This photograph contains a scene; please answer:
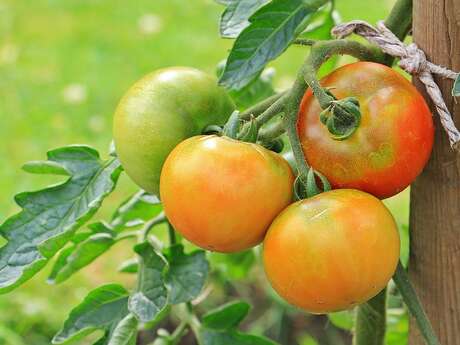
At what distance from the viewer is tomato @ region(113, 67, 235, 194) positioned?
878mm

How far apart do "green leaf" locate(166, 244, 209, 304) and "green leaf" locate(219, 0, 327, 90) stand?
264 millimetres

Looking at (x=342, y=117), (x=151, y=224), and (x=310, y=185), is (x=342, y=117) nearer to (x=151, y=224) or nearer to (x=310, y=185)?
(x=310, y=185)

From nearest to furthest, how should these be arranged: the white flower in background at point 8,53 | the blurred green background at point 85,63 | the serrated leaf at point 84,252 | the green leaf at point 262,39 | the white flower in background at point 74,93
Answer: the green leaf at point 262,39 → the serrated leaf at point 84,252 → the blurred green background at point 85,63 → the white flower in background at point 74,93 → the white flower in background at point 8,53

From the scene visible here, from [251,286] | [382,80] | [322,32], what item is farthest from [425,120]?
[251,286]

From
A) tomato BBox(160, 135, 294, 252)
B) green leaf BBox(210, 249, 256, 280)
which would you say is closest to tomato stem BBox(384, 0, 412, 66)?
tomato BBox(160, 135, 294, 252)

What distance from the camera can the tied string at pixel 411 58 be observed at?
2.88ft

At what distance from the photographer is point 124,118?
0.89 metres

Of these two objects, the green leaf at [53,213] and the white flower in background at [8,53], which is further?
the white flower in background at [8,53]

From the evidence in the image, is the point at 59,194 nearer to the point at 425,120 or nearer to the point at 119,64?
the point at 425,120

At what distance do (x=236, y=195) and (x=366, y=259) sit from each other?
128 mm

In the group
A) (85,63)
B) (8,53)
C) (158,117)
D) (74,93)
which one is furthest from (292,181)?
(8,53)

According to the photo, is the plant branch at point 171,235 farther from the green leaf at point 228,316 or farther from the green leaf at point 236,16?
the green leaf at point 236,16

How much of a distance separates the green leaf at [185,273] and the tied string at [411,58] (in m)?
0.33

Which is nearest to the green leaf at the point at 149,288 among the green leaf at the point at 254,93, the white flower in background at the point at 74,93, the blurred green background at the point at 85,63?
the green leaf at the point at 254,93
